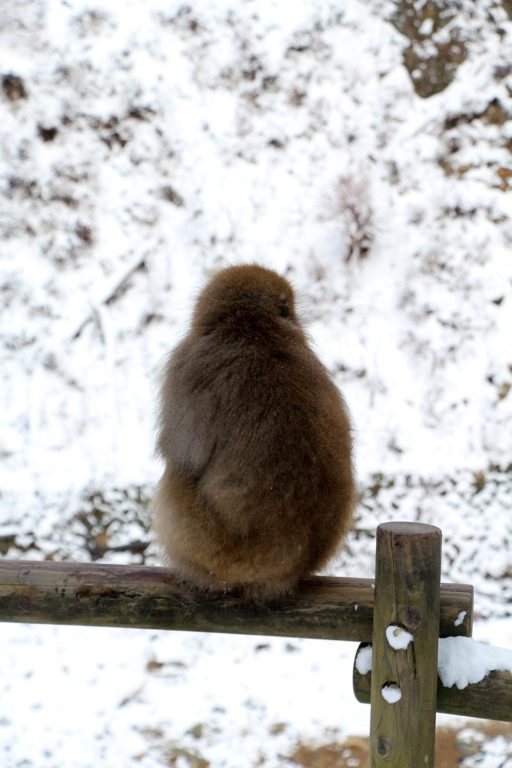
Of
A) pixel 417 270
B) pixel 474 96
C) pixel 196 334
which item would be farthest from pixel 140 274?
pixel 196 334

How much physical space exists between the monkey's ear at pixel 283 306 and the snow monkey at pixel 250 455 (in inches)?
1.3

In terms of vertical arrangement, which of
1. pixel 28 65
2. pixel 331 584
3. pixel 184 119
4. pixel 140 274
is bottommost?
pixel 331 584

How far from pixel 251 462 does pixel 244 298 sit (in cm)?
51

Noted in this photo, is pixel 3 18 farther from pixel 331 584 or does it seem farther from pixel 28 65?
pixel 331 584

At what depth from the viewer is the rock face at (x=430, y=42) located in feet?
22.5

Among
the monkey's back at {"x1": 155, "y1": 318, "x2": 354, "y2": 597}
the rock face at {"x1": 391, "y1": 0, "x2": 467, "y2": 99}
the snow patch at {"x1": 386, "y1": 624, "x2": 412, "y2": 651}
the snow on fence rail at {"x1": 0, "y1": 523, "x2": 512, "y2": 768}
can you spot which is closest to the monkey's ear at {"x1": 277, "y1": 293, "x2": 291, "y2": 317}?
the monkey's back at {"x1": 155, "y1": 318, "x2": 354, "y2": 597}

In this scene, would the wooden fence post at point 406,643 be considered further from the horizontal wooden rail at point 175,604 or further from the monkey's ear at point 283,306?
the monkey's ear at point 283,306

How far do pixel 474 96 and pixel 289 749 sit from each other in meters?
5.15

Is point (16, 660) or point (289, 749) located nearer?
point (289, 749)

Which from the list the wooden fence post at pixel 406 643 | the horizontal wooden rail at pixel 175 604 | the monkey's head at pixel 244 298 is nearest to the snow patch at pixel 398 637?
the wooden fence post at pixel 406 643

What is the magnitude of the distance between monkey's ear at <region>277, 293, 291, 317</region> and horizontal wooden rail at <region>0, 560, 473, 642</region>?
2.56 feet

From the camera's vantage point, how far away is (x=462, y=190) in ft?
20.8

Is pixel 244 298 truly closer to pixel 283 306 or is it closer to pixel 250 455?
pixel 283 306

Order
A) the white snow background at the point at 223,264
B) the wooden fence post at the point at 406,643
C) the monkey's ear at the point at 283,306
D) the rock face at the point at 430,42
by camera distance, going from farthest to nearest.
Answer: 1. the rock face at the point at 430,42
2. the white snow background at the point at 223,264
3. the monkey's ear at the point at 283,306
4. the wooden fence post at the point at 406,643
